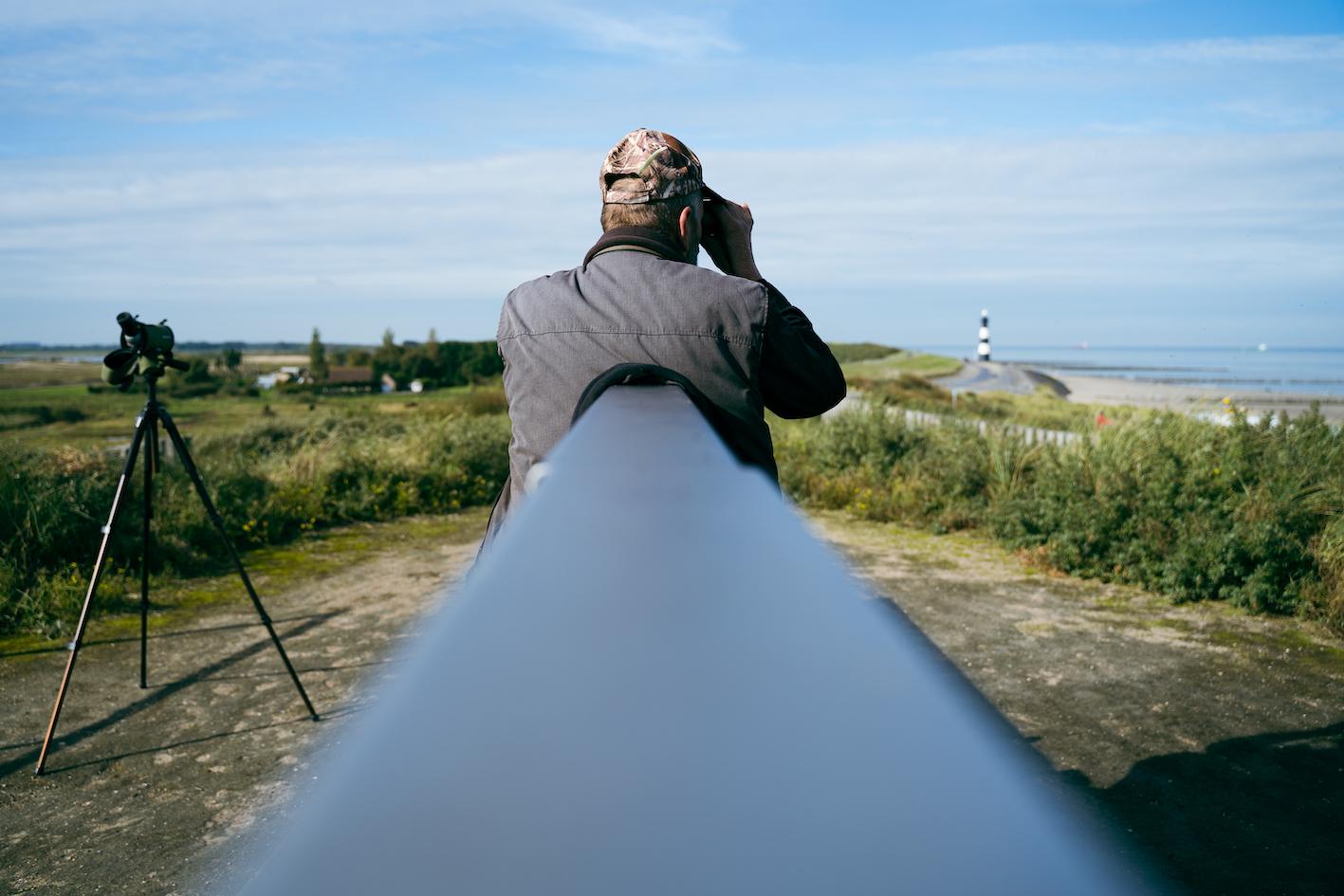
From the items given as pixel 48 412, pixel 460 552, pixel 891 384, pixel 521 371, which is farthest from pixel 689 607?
pixel 891 384

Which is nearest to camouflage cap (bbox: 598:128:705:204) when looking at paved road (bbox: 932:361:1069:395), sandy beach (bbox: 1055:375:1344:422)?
sandy beach (bbox: 1055:375:1344:422)

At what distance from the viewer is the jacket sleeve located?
2.11m

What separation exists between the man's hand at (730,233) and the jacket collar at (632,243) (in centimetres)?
32

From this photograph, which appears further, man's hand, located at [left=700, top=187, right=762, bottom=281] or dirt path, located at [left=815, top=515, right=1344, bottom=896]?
dirt path, located at [left=815, top=515, right=1344, bottom=896]

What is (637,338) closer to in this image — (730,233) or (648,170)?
(648,170)

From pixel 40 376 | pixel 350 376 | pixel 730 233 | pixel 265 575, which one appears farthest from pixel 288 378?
pixel 730 233

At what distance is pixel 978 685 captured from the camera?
16.5 ft

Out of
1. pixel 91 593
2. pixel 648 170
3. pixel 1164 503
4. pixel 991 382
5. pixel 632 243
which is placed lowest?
pixel 91 593

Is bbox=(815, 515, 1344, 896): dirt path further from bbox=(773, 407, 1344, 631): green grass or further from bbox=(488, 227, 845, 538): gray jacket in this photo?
bbox=(488, 227, 845, 538): gray jacket

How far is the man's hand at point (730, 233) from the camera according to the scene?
251 cm

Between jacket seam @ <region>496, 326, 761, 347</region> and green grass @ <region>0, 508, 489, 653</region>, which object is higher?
jacket seam @ <region>496, 326, 761, 347</region>

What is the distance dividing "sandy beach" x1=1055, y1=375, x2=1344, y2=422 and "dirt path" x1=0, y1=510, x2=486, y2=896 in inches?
297

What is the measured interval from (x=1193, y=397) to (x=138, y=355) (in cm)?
1000

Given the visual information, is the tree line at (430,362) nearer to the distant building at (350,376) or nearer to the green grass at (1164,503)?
the distant building at (350,376)
